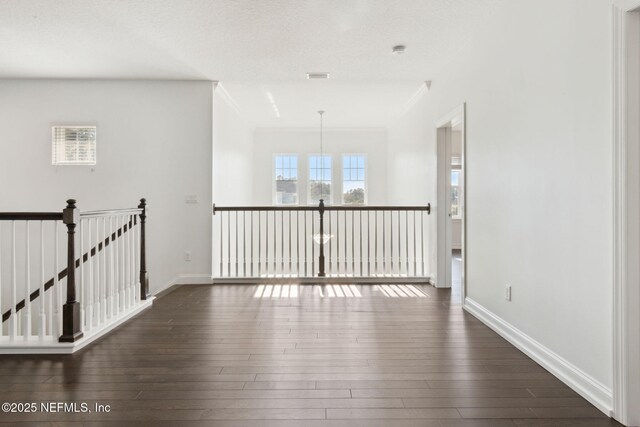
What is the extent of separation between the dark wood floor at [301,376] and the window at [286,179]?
5370 millimetres

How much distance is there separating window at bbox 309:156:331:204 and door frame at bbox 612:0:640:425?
23.8 feet

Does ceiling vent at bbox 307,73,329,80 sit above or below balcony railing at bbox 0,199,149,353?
above

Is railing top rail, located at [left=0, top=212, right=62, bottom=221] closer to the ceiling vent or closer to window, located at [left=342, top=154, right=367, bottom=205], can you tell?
the ceiling vent

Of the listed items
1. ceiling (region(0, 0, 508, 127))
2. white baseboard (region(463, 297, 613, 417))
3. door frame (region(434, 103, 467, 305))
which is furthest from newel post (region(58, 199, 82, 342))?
door frame (region(434, 103, 467, 305))

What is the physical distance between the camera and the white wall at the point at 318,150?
29.4 ft

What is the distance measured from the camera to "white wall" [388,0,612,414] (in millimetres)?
2064

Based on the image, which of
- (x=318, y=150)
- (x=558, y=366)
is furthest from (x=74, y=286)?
(x=318, y=150)

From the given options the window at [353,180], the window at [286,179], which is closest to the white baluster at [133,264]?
the window at [286,179]

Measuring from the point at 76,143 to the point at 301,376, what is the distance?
475 centimetres

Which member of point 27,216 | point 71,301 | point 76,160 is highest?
point 76,160

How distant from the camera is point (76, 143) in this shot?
5332 mm

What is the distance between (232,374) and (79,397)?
33.0 inches

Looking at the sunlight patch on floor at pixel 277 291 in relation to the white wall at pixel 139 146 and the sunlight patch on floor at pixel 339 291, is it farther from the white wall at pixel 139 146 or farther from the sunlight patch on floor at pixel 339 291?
the white wall at pixel 139 146

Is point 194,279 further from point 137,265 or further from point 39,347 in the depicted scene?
point 39,347
